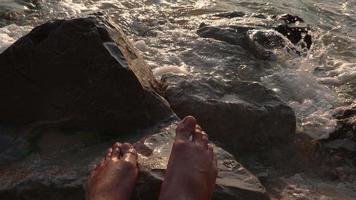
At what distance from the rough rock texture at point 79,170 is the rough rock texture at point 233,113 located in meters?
0.56

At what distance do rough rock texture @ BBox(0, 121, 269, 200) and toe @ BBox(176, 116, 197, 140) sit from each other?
9 cm

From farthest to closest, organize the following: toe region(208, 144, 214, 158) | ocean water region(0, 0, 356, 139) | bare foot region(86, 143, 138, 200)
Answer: ocean water region(0, 0, 356, 139)
toe region(208, 144, 214, 158)
bare foot region(86, 143, 138, 200)

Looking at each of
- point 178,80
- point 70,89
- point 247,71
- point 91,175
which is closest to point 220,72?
point 247,71

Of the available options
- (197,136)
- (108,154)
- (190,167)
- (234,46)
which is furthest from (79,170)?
(234,46)

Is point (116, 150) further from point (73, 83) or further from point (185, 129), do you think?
point (73, 83)

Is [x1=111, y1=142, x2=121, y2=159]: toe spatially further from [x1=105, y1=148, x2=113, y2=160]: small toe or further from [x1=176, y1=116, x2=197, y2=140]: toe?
[x1=176, y1=116, x2=197, y2=140]: toe

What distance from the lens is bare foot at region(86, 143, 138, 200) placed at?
3.02 metres

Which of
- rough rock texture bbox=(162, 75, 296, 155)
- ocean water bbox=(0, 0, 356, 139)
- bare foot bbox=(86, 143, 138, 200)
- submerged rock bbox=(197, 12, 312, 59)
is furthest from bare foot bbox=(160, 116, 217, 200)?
submerged rock bbox=(197, 12, 312, 59)

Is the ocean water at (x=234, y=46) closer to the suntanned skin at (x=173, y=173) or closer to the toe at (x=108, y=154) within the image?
the suntanned skin at (x=173, y=173)

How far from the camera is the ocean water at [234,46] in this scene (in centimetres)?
561

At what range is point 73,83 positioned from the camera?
143 inches

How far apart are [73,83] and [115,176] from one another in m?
0.81

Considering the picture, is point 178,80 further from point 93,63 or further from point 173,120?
→ point 93,63

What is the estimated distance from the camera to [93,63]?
363 centimetres
